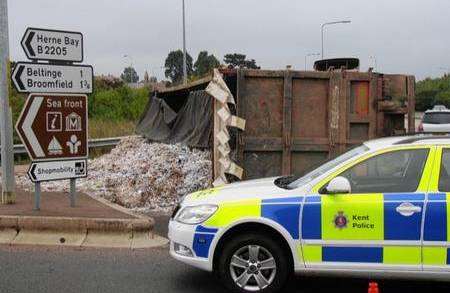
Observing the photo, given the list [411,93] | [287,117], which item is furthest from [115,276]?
[411,93]

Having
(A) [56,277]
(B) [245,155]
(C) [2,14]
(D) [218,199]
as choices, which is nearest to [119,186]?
(B) [245,155]

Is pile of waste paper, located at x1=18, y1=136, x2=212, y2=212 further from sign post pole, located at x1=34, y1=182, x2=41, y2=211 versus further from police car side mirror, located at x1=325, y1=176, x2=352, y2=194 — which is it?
police car side mirror, located at x1=325, y1=176, x2=352, y2=194

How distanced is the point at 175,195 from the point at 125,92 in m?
30.9

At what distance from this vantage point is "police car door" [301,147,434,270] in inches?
221

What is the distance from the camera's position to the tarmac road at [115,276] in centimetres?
628

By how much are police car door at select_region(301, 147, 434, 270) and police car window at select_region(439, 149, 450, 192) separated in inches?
4.6

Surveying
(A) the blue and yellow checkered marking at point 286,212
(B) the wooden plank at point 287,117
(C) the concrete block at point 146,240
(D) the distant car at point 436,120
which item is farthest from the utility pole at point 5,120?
(D) the distant car at point 436,120

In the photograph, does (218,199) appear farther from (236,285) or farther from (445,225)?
(445,225)

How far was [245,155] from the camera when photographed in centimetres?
1041

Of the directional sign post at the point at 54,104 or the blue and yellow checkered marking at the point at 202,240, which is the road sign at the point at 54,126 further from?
the blue and yellow checkered marking at the point at 202,240

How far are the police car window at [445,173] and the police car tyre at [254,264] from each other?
1.53 meters

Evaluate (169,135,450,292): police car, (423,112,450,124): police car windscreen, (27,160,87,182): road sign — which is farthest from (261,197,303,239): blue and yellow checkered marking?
(423,112,450,124): police car windscreen

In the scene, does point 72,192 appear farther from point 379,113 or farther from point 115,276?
point 379,113

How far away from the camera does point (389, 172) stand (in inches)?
234
